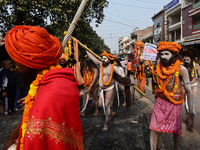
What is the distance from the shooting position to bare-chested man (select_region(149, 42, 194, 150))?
8.73 feet

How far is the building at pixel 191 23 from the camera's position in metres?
18.2

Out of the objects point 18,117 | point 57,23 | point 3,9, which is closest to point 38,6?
point 57,23

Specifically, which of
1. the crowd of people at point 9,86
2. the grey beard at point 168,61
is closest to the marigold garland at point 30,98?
the grey beard at point 168,61

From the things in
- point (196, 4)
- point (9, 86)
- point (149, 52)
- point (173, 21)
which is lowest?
point (9, 86)

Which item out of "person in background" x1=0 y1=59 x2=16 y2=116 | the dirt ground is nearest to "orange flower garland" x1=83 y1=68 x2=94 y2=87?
the dirt ground

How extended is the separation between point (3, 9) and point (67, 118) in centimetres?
831

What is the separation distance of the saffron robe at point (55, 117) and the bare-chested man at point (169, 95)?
6.99 ft

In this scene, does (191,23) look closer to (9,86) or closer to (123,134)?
(123,134)

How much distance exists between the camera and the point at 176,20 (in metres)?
24.8

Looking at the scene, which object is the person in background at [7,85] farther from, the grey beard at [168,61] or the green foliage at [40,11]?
the grey beard at [168,61]

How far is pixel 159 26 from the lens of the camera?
2911 centimetres

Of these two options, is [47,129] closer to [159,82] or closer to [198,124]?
[159,82]

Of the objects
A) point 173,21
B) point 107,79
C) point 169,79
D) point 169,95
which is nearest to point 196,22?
point 173,21

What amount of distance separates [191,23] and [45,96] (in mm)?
23734
